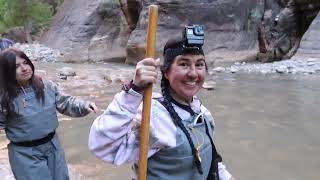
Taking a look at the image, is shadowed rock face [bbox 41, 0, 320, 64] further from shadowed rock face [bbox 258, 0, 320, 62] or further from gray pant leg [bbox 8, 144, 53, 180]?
gray pant leg [bbox 8, 144, 53, 180]

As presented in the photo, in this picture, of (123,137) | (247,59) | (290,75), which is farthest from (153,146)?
(247,59)

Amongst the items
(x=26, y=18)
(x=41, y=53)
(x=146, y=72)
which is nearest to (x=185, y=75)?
(x=146, y=72)

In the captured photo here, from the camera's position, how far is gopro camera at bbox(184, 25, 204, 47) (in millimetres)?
1786

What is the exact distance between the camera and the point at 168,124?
173 centimetres

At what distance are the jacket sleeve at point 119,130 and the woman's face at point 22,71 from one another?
55.4 inches

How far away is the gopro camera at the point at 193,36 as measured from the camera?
1.79 m

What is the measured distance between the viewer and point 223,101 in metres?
8.61

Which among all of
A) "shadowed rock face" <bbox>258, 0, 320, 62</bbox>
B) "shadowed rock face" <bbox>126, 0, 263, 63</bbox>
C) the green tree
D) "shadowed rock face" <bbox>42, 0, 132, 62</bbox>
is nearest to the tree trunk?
the green tree

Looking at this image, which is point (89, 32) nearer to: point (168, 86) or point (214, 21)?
point (214, 21)

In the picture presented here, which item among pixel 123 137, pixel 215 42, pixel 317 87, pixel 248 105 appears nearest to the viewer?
pixel 123 137

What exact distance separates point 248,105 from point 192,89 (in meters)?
6.46

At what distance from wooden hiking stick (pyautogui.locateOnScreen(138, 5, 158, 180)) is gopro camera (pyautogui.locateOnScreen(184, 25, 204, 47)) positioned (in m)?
0.19

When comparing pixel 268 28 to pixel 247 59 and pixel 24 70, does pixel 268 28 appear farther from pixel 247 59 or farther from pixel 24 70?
pixel 24 70

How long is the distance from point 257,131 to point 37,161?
3892 mm
